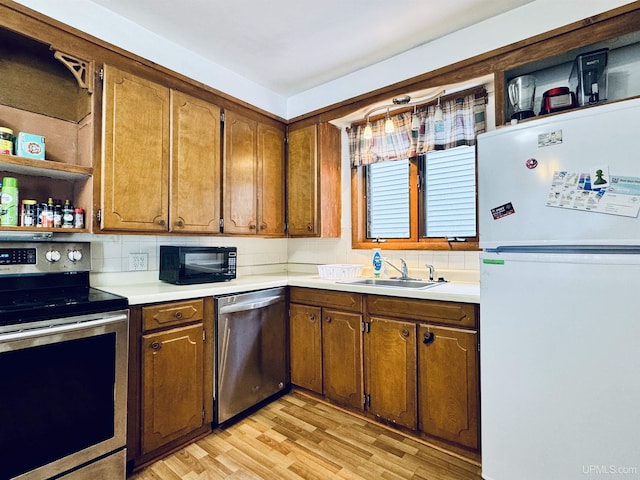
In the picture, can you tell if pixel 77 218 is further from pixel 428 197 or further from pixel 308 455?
pixel 428 197

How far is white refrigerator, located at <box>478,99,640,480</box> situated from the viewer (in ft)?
3.95

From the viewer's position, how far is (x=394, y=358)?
203cm

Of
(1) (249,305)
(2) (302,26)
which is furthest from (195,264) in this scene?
(2) (302,26)

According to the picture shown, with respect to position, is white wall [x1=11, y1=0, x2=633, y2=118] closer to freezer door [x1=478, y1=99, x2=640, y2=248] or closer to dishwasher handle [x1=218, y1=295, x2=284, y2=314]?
freezer door [x1=478, y1=99, x2=640, y2=248]

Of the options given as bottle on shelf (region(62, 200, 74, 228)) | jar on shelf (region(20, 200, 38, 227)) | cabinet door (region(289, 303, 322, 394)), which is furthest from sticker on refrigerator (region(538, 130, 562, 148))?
jar on shelf (region(20, 200, 38, 227))

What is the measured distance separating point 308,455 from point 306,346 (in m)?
0.75

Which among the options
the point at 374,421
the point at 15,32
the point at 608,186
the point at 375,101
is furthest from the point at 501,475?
the point at 15,32

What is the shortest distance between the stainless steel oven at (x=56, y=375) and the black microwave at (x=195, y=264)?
453mm

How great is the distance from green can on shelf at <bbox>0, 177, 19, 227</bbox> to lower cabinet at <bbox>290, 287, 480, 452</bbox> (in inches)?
65.8

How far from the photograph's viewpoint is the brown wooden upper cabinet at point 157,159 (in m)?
1.90

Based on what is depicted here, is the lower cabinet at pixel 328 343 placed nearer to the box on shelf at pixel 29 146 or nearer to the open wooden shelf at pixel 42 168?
the open wooden shelf at pixel 42 168

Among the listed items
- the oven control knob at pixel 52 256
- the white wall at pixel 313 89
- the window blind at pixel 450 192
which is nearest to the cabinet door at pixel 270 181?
the white wall at pixel 313 89

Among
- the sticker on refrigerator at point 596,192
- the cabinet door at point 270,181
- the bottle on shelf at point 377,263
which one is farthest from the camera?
the cabinet door at point 270,181

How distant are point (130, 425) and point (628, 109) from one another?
8.31 feet
